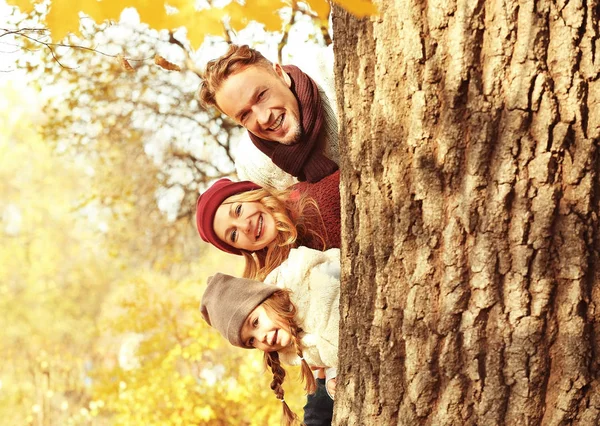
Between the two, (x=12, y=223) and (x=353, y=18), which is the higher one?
(x=12, y=223)

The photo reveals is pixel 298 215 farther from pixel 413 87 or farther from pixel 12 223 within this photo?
pixel 12 223

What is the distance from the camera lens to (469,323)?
4.39ft

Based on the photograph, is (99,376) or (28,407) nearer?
(99,376)

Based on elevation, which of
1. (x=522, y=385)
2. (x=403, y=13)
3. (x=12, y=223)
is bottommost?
(x=522, y=385)

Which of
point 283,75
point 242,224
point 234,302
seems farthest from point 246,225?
point 283,75

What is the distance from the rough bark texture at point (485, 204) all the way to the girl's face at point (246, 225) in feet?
3.88

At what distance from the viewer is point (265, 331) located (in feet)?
7.93

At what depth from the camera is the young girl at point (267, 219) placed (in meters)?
2.53

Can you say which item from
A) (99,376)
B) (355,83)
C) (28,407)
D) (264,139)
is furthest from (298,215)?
(28,407)

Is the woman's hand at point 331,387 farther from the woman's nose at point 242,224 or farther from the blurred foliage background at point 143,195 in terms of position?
the blurred foliage background at point 143,195

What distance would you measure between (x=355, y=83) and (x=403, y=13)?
0.18 m

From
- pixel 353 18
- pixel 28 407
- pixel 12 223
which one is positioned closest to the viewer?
pixel 353 18

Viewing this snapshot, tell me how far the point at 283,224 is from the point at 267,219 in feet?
0.26

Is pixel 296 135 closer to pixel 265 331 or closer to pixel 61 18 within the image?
pixel 265 331
